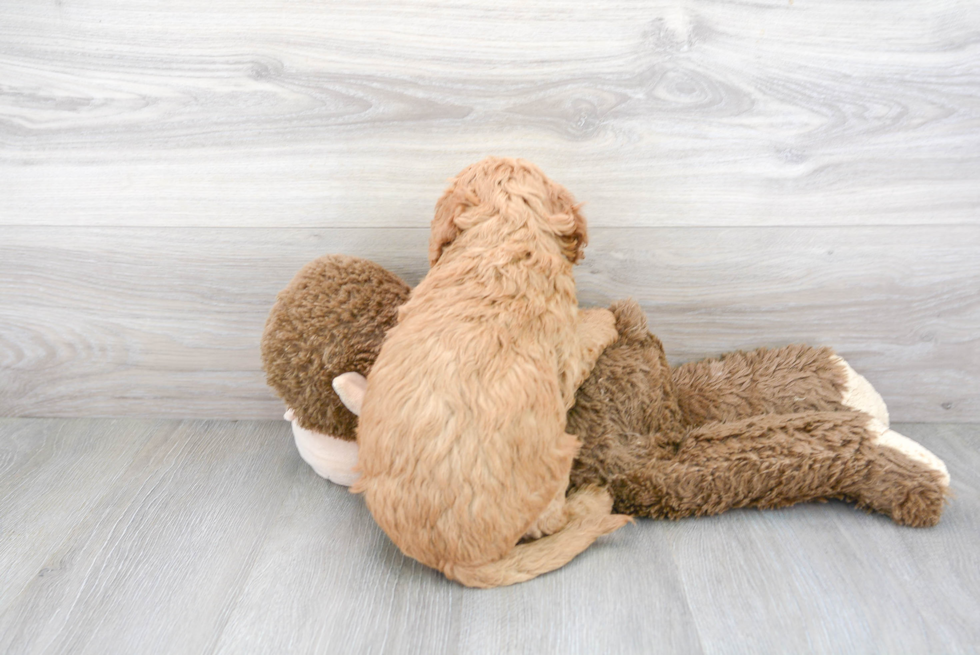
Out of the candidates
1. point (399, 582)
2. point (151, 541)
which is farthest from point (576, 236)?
point (151, 541)

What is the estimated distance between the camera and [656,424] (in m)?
1.00

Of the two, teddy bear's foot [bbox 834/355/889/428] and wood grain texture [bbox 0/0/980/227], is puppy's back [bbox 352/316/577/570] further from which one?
teddy bear's foot [bbox 834/355/889/428]

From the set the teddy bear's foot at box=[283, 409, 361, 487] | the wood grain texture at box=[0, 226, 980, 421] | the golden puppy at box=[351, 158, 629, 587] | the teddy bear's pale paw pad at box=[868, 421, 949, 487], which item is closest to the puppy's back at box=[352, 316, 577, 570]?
the golden puppy at box=[351, 158, 629, 587]

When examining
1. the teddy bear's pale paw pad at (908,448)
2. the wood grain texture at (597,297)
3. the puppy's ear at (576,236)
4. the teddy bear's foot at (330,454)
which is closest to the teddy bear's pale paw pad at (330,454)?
the teddy bear's foot at (330,454)

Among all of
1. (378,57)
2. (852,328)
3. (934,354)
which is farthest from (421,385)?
(934,354)

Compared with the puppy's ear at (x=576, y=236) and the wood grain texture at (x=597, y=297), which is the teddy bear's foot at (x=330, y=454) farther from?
the puppy's ear at (x=576, y=236)

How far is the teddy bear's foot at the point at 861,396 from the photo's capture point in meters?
1.08

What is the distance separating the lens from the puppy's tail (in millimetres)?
830

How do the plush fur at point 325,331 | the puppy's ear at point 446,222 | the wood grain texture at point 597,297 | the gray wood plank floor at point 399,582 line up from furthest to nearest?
1. the wood grain texture at point 597,297
2. the plush fur at point 325,331
3. the puppy's ear at point 446,222
4. the gray wood plank floor at point 399,582

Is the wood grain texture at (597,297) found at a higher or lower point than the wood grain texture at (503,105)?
lower

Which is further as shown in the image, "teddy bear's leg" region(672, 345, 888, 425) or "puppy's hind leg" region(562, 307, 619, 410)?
"teddy bear's leg" region(672, 345, 888, 425)

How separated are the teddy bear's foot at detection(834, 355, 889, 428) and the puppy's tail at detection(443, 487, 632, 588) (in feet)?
1.48

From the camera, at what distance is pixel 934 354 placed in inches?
46.1

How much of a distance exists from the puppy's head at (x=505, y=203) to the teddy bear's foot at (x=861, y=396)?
0.53 meters
